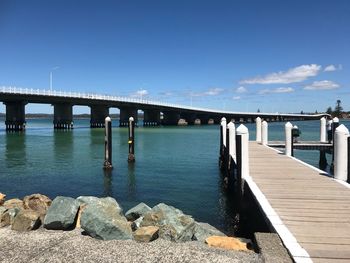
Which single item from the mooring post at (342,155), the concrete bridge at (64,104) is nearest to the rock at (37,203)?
the mooring post at (342,155)

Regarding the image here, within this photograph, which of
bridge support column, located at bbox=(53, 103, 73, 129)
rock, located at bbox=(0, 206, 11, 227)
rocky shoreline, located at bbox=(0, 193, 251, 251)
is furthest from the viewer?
bridge support column, located at bbox=(53, 103, 73, 129)

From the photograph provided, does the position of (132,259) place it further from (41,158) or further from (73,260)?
(41,158)

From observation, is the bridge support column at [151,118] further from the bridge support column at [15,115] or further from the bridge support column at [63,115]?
the bridge support column at [15,115]

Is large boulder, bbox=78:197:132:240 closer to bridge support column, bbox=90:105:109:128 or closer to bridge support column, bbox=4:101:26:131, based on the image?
bridge support column, bbox=4:101:26:131

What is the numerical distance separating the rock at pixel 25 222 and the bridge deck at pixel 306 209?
18.6 ft

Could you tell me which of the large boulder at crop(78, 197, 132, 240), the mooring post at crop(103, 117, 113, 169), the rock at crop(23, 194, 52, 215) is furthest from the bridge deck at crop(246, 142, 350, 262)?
the mooring post at crop(103, 117, 113, 169)

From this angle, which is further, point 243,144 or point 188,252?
point 243,144

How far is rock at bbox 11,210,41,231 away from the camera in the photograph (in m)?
8.84

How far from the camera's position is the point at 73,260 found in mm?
6852

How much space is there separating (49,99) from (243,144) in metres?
70.4

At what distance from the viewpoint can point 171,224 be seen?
27.3 ft

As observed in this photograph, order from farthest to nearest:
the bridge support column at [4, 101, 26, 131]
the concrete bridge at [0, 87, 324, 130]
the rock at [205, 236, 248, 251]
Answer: the bridge support column at [4, 101, 26, 131] → the concrete bridge at [0, 87, 324, 130] → the rock at [205, 236, 248, 251]

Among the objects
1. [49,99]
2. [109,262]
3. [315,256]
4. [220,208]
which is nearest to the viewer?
[315,256]

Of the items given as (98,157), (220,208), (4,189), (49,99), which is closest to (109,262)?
(220,208)
